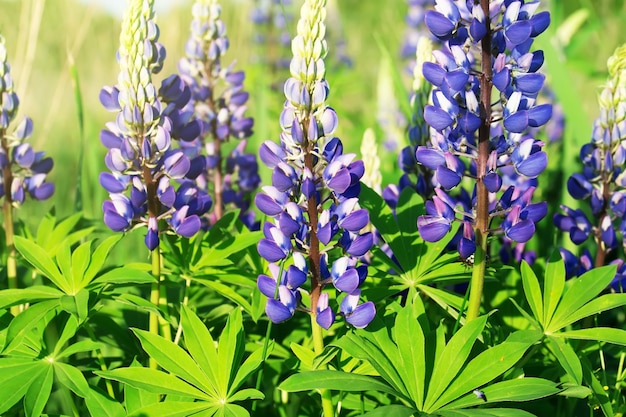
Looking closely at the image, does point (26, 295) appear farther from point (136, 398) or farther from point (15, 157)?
point (15, 157)

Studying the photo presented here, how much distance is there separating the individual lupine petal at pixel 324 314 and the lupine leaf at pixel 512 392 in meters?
0.35

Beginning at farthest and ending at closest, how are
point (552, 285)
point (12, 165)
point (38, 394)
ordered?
point (12, 165) → point (552, 285) → point (38, 394)

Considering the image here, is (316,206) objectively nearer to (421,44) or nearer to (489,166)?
(489,166)

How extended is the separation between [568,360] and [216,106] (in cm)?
176

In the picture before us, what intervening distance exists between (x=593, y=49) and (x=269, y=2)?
4448 mm

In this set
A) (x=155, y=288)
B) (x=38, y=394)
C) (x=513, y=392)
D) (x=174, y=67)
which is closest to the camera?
(x=513, y=392)

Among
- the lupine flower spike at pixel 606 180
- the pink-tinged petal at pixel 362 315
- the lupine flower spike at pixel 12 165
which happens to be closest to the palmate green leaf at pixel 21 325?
the lupine flower spike at pixel 12 165

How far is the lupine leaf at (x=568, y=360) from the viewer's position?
1.75m

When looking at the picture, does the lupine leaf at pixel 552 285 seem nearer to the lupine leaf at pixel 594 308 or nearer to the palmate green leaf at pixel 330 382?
the lupine leaf at pixel 594 308

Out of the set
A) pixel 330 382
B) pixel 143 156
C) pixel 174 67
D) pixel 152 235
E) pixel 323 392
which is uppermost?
pixel 174 67

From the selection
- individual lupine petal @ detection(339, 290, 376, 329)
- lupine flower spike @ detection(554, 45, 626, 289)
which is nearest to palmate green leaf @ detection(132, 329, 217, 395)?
individual lupine petal @ detection(339, 290, 376, 329)

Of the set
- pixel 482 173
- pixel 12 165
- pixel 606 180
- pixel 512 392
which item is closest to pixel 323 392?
pixel 512 392

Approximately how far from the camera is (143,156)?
2.10 meters

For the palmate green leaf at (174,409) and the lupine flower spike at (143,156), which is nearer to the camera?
the palmate green leaf at (174,409)
